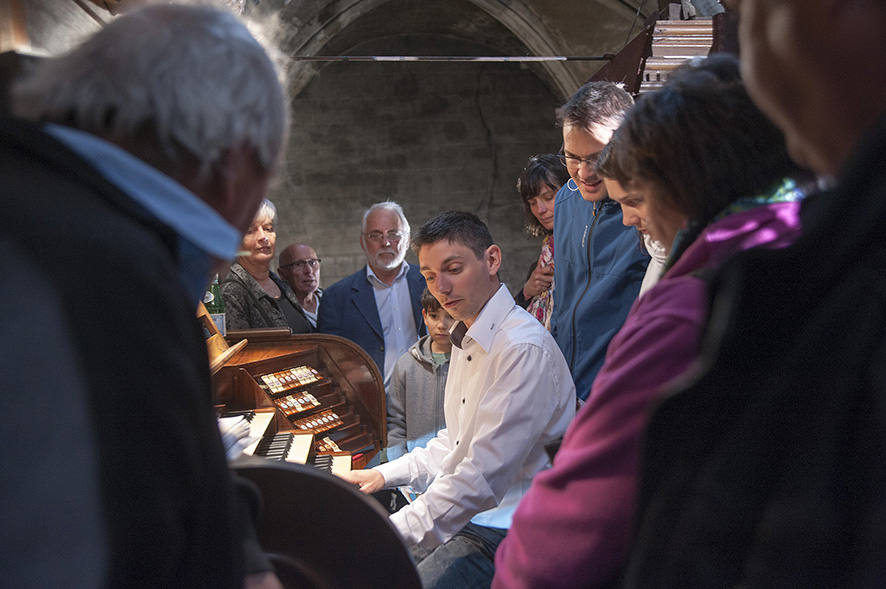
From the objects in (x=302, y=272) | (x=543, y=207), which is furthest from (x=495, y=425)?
(x=302, y=272)

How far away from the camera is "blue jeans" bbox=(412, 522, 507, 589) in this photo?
1874 millimetres

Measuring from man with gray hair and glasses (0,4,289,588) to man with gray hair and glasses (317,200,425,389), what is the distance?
335 centimetres

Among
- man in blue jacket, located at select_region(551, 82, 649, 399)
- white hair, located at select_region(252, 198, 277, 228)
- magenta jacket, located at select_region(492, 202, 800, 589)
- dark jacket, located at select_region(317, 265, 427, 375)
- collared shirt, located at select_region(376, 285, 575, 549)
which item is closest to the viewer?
magenta jacket, located at select_region(492, 202, 800, 589)

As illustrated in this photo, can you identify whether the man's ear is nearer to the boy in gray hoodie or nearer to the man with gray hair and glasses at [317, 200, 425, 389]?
the boy in gray hoodie

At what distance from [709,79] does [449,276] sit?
4.97 feet

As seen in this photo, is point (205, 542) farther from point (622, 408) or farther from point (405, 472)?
point (405, 472)

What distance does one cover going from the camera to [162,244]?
0.70m

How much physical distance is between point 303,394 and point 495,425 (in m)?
1.44

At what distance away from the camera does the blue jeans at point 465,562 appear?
1.87m

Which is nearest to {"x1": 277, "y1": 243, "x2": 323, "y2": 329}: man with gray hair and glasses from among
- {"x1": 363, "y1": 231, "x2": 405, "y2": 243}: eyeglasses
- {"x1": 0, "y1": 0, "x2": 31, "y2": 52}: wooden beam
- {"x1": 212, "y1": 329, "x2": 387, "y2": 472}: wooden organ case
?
{"x1": 363, "y1": 231, "x2": 405, "y2": 243}: eyeglasses

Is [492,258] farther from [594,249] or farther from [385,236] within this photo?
[385,236]

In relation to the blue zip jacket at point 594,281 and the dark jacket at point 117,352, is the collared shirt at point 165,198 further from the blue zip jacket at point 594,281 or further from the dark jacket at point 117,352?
the blue zip jacket at point 594,281

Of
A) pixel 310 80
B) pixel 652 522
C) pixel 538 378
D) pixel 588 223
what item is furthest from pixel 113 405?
pixel 310 80

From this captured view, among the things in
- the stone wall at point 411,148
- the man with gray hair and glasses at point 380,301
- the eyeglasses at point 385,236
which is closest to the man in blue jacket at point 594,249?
→ the man with gray hair and glasses at point 380,301
